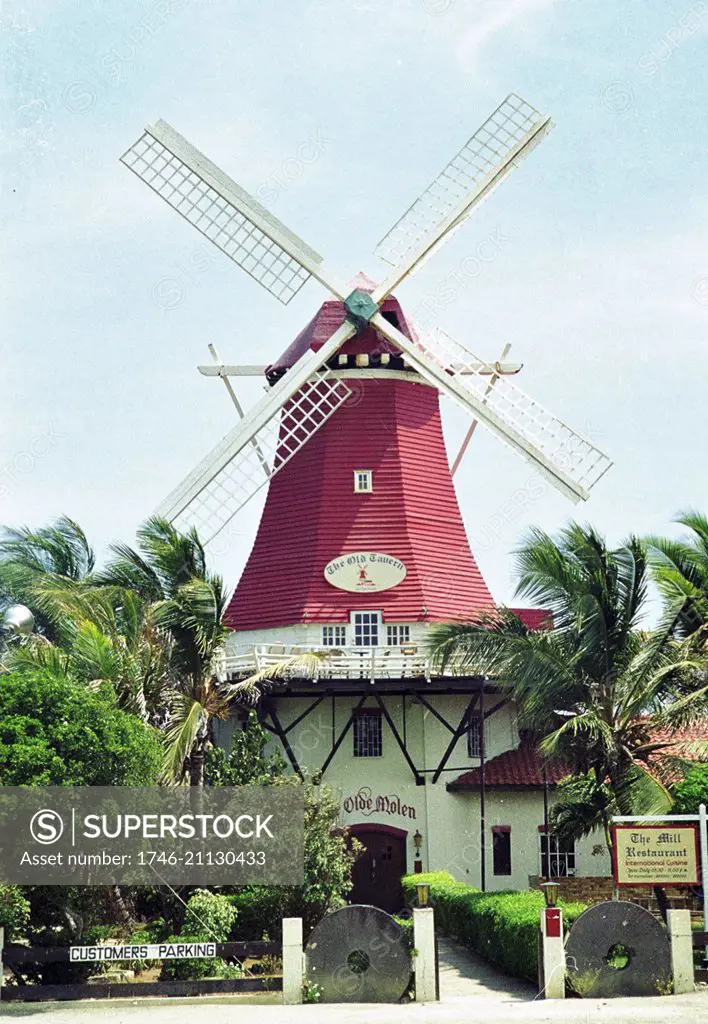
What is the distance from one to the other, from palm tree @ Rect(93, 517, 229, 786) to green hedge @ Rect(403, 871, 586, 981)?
16.7 feet

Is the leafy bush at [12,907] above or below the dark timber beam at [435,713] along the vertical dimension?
below

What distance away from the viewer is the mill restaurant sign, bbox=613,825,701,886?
22.2 metres

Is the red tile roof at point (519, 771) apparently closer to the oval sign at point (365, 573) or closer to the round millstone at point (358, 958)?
the oval sign at point (365, 573)

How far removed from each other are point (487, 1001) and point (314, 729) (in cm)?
1337

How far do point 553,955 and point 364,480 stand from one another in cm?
1575

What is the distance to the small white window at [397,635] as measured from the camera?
33.5 metres

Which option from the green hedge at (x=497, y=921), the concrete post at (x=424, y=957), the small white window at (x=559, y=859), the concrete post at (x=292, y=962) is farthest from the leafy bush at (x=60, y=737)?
the small white window at (x=559, y=859)

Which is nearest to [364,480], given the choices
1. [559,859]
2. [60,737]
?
[559,859]

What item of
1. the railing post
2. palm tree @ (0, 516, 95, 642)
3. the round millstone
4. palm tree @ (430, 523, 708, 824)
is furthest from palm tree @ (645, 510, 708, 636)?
palm tree @ (0, 516, 95, 642)

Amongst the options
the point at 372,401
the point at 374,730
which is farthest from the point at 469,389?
the point at 374,730

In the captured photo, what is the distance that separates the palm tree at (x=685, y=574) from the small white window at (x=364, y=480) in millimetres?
9781

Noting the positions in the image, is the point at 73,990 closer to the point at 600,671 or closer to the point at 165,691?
the point at 165,691

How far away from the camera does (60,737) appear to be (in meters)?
21.5

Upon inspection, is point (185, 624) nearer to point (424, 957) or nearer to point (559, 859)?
point (424, 957)
